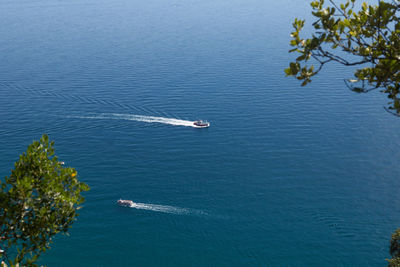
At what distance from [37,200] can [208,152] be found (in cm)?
7208

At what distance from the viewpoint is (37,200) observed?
65.3ft

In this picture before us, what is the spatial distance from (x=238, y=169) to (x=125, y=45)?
9251cm

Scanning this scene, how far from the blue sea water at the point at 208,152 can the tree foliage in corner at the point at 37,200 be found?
45361 millimetres

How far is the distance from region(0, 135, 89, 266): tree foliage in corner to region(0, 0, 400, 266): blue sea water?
4536 cm

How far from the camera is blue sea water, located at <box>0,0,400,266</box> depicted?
6656cm

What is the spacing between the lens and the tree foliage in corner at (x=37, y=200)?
19219mm

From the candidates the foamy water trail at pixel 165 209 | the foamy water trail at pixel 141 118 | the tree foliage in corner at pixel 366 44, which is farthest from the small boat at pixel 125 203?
the tree foliage in corner at pixel 366 44

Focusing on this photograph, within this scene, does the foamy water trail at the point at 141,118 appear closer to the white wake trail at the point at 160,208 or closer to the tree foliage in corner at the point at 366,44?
the white wake trail at the point at 160,208

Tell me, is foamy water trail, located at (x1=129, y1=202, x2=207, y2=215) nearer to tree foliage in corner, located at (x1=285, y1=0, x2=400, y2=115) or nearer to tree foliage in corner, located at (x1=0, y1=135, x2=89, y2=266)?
tree foliage in corner, located at (x1=0, y1=135, x2=89, y2=266)

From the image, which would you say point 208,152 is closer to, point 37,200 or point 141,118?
point 141,118

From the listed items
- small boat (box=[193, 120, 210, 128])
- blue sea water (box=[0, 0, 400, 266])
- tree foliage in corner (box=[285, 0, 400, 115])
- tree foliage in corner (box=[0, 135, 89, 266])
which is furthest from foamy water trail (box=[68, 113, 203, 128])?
tree foliage in corner (box=[285, 0, 400, 115])

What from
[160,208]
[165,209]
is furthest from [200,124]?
[165,209]

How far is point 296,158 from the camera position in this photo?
87.9 metres

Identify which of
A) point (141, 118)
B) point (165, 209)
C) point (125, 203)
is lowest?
point (165, 209)
